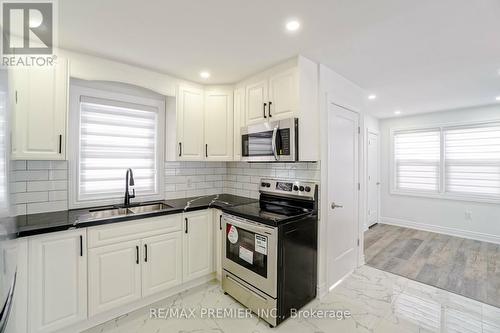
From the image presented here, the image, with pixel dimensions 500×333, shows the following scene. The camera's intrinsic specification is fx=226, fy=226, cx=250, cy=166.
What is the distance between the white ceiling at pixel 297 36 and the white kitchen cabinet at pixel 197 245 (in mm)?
1688

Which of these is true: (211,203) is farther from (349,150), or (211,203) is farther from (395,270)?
(395,270)

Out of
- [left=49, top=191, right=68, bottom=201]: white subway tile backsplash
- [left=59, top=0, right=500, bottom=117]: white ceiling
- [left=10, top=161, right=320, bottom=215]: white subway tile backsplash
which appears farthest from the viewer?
[left=49, top=191, right=68, bottom=201]: white subway tile backsplash

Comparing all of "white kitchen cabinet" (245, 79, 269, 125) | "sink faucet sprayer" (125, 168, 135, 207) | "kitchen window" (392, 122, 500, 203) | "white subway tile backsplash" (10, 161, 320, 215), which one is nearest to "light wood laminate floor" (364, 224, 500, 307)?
"kitchen window" (392, 122, 500, 203)

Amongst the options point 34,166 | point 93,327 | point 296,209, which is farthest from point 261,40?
point 93,327

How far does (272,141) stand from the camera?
7.52 feet

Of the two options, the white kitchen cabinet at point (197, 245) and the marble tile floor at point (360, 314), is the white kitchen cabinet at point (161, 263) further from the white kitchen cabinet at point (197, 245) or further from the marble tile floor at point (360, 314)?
the marble tile floor at point (360, 314)

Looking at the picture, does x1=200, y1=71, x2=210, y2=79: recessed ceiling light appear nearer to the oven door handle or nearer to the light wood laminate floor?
the oven door handle

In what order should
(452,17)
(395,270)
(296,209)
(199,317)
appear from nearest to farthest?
(452,17), (199,317), (296,209), (395,270)

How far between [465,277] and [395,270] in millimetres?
775

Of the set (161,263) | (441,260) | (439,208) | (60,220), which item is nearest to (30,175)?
(60,220)

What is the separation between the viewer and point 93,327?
196 cm

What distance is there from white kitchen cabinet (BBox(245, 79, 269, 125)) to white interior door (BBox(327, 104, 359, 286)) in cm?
73

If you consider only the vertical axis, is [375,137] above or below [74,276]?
above

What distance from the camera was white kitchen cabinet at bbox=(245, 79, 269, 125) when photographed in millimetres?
2512
